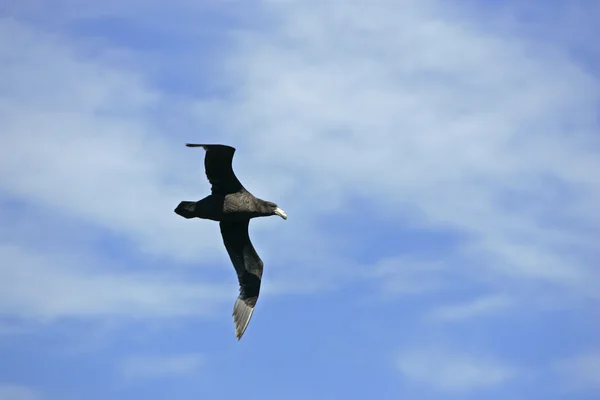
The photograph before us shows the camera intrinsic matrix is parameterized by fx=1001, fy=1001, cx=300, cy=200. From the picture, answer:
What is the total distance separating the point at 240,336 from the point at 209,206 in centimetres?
362

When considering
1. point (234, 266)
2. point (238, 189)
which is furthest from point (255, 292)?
point (238, 189)

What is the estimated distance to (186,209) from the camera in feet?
79.5

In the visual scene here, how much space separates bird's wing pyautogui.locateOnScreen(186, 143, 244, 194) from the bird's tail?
0.75 metres

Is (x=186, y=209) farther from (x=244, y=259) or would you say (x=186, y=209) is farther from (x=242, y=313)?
(x=242, y=313)

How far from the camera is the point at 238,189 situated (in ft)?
81.4

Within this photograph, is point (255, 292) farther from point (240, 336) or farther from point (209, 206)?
point (209, 206)

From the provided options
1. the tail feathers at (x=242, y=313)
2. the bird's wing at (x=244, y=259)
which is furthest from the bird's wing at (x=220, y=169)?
the tail feathers at (x=242, y=313)

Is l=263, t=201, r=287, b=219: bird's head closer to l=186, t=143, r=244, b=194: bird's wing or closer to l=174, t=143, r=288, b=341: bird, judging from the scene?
l=174, t=143, r=288, b=341: bird

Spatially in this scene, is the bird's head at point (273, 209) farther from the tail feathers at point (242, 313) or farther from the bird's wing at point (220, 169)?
the tail feathers at point (242, 313)

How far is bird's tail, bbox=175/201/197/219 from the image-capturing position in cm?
2420

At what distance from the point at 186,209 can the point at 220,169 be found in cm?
128


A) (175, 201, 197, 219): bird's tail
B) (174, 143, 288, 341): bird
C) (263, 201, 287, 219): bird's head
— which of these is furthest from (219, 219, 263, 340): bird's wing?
(175, 201, 197, 219): bird's tail

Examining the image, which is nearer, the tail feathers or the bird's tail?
the bird's tail

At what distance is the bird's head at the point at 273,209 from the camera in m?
25.4
